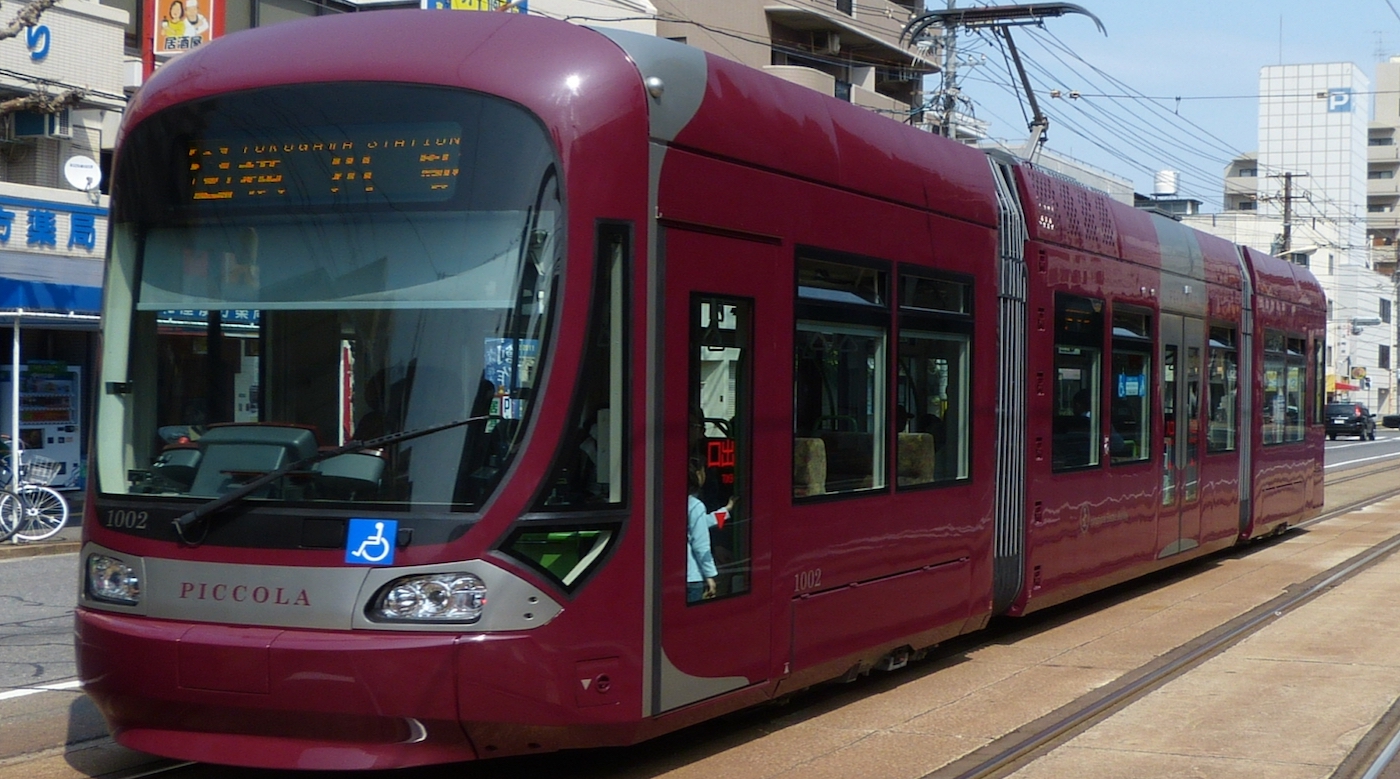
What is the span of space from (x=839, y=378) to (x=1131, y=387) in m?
5.07

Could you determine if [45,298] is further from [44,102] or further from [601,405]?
[601,405]

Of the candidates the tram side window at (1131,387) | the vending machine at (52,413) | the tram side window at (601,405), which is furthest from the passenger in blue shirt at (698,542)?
the vending machine at (52,413)

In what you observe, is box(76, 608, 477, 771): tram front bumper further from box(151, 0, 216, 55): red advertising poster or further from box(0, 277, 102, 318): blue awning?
box(151, 0, 216, 55): red advertising poster

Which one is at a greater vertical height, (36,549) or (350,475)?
(350,475)

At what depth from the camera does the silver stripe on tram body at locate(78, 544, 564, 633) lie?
5418 mm

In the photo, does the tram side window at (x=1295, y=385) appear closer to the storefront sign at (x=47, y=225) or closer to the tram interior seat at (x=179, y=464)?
the tram interior seat at (x=179, y=464)

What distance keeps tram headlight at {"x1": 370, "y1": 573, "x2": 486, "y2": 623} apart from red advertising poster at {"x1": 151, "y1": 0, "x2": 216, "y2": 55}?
58.1ft

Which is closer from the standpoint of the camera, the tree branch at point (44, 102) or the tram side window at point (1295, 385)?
the tram side window at point (1295, 385)

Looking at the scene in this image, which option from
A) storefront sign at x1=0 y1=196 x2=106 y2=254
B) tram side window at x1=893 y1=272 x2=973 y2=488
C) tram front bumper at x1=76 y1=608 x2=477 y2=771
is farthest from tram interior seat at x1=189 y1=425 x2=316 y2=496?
storefront sign at x1=0 y1=196 x2=106 y2=254

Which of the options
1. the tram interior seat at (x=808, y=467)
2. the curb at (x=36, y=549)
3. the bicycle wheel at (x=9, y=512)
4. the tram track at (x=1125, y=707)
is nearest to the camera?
the tram track at (x=1125, y=707)

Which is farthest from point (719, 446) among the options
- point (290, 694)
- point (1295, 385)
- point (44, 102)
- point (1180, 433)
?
point (44, 102)

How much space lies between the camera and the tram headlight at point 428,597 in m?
5.42

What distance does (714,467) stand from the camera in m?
6.45

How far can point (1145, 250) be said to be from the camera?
12.2 meters
